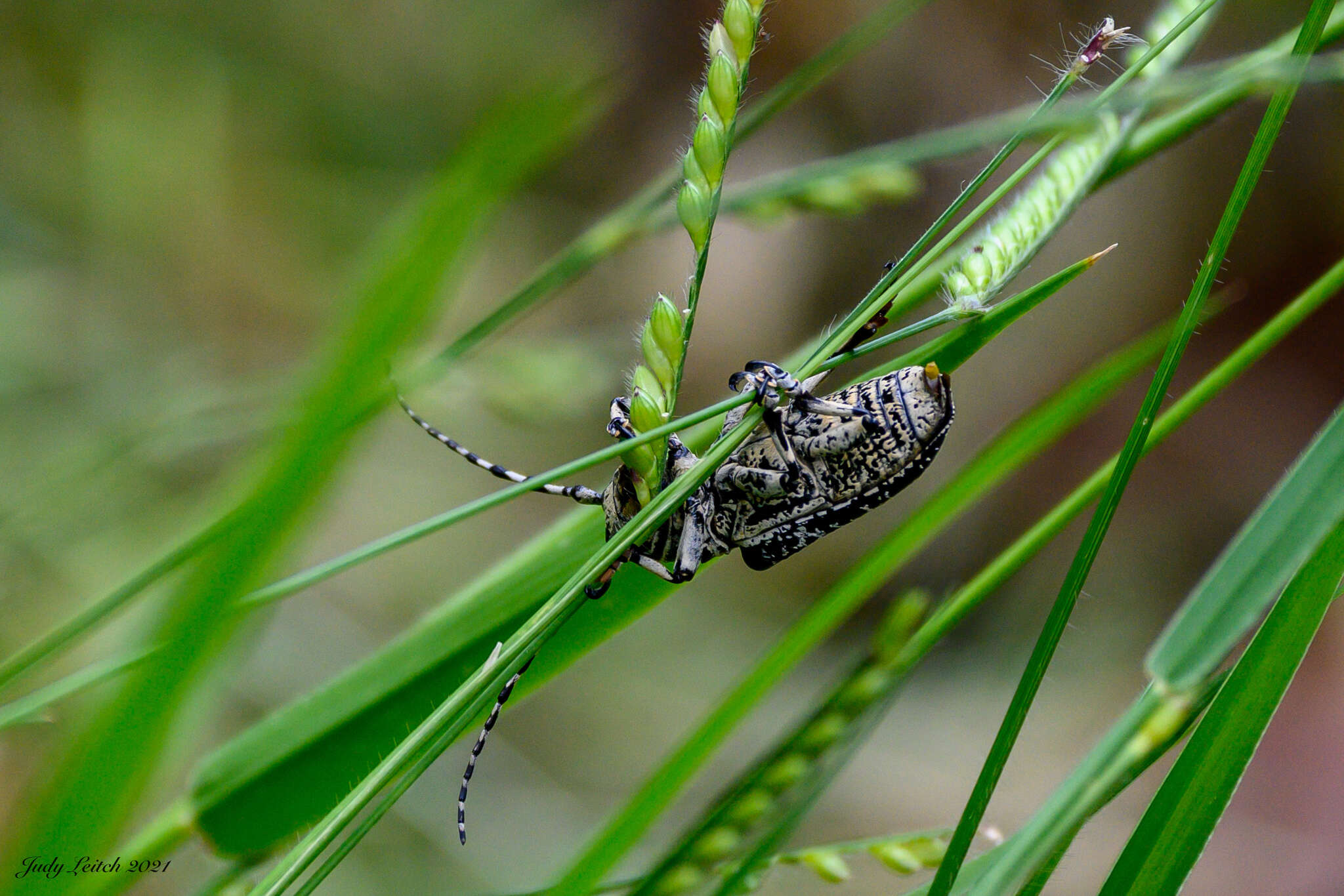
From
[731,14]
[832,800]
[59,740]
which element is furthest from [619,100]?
[59,740]

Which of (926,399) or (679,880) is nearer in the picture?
(679,880)

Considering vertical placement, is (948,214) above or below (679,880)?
above

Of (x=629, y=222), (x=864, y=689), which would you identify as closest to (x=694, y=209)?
(x=629, y=222)

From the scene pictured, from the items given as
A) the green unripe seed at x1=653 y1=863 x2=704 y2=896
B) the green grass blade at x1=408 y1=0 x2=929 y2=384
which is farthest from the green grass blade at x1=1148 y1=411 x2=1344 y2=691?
the green grass blade at x1=408 y1=0 x2=929 y2=384

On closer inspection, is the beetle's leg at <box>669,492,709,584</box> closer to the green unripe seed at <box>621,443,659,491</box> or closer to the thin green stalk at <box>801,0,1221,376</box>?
the green unripe seed at <box>621,443,659,491</box>

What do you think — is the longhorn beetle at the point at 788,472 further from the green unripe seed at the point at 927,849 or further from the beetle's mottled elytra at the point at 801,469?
the green unripe seed at the point at 927,849

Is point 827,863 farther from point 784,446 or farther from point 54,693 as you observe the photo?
point 54,693

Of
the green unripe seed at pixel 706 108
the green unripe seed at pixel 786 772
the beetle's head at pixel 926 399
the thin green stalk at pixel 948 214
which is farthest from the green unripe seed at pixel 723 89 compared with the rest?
the green unripe seed at pixel 786 772

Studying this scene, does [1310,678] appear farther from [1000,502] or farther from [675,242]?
[675,242]
